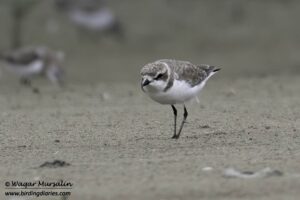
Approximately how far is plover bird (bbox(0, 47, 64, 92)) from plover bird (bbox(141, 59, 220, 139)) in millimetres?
8939

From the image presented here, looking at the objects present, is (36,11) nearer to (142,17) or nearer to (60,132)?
(142,17)

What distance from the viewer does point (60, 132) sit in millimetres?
10430

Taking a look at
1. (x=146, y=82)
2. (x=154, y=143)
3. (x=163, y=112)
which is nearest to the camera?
(x=146, y=82)

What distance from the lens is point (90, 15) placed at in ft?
84.8

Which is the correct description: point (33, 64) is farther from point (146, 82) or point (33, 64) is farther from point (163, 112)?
point (146, 82)

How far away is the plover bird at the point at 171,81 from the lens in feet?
29.0

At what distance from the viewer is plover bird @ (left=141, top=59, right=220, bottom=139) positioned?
884 cm

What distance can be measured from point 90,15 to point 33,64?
24.2ft

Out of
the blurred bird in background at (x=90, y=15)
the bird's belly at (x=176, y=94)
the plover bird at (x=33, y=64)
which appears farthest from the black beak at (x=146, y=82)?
the blurred bird in background at (x=90, y=15)

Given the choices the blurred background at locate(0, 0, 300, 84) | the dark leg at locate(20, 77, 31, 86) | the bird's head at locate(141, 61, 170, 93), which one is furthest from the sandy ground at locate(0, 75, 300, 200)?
the blurred background at locate(0, 0, 300, 84)

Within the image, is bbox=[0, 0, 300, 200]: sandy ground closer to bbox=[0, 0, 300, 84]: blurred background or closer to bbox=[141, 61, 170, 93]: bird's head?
bbox=[0, 0, 300, 84]: blurred background

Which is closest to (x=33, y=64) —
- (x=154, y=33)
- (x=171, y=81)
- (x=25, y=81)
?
(x=25, y=81)

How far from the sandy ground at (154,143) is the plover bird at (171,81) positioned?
0.48 metres

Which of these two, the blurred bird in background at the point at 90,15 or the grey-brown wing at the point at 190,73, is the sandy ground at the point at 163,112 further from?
the grey-brown wing at the point at 190,73
